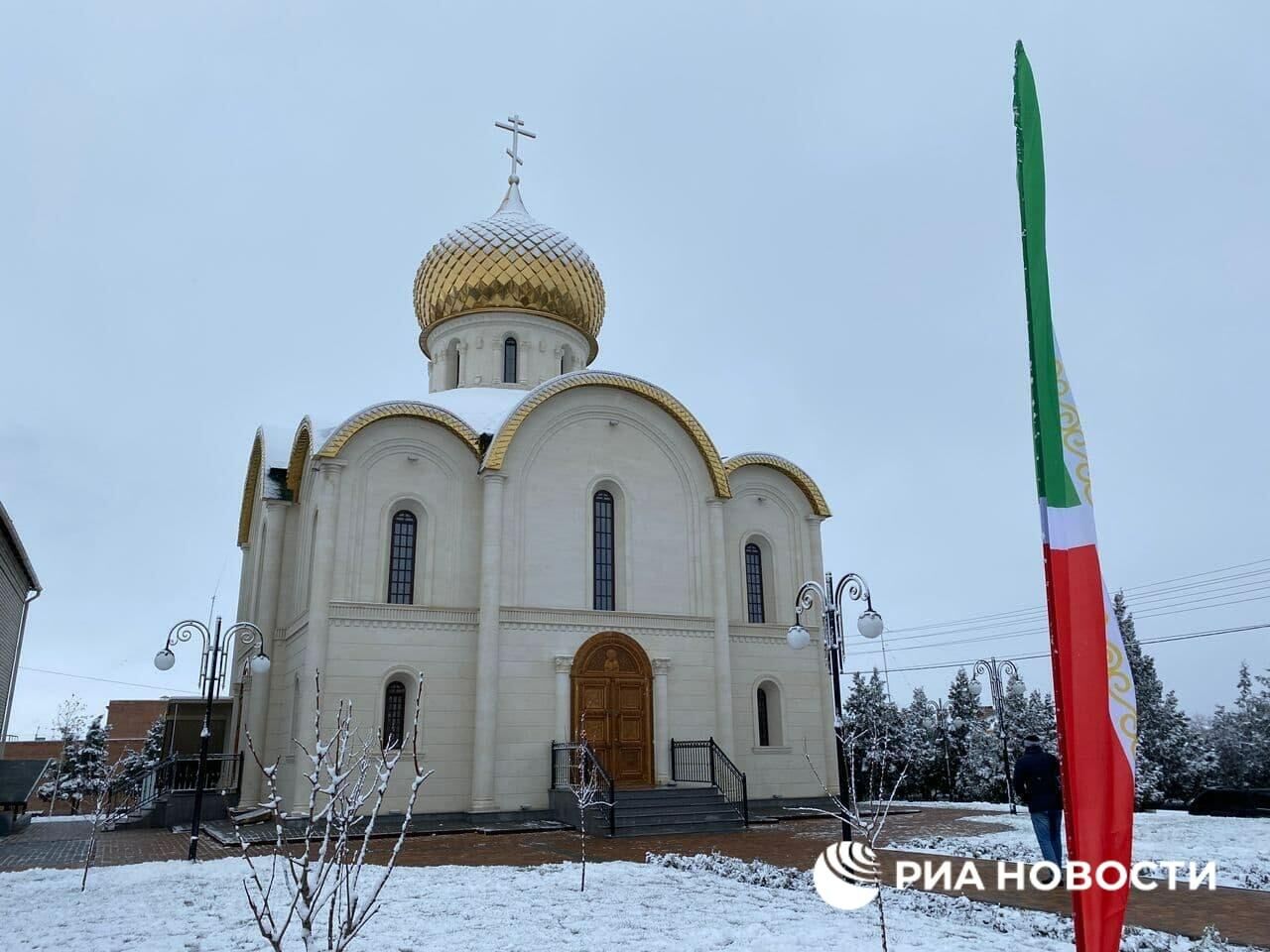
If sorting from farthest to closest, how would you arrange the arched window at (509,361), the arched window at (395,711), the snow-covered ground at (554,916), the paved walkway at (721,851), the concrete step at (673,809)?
the arched window at (509,361), the arched window at (395,711), the concrete step at (673,809), the paved walkway at (721,851), the snow-covered ground at (554,916)

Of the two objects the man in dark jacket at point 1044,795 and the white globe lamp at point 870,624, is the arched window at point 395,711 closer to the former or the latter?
the white globe lamp at point 870,624

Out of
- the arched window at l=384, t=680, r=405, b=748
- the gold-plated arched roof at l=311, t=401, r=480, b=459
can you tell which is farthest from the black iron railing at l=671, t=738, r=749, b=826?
the gold-plated arched roof at l=311, t=401, r=480, b=459

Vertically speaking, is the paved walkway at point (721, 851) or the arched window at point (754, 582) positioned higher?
the arched window at point (754, 582)

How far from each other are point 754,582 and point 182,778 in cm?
1356

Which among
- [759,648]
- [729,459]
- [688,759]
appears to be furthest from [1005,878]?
[729,459]

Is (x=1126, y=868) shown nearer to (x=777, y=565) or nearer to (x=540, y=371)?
(x=777, y=565)

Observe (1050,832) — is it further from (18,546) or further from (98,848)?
(18,546)

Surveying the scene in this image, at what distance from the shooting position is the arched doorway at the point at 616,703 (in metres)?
17.9

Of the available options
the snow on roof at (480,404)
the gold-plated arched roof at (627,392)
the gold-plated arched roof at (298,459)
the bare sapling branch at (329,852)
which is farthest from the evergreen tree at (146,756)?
the gold-plated arched roof at (627,392)

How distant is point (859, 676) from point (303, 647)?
19.1 meters

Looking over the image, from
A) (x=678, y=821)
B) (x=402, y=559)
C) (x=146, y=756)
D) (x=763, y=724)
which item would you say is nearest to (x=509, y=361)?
(x=402, y=559)

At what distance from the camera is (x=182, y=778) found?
21.2 metres

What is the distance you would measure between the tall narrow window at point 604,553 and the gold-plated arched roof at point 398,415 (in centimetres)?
278

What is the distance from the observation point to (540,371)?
23.0 m
